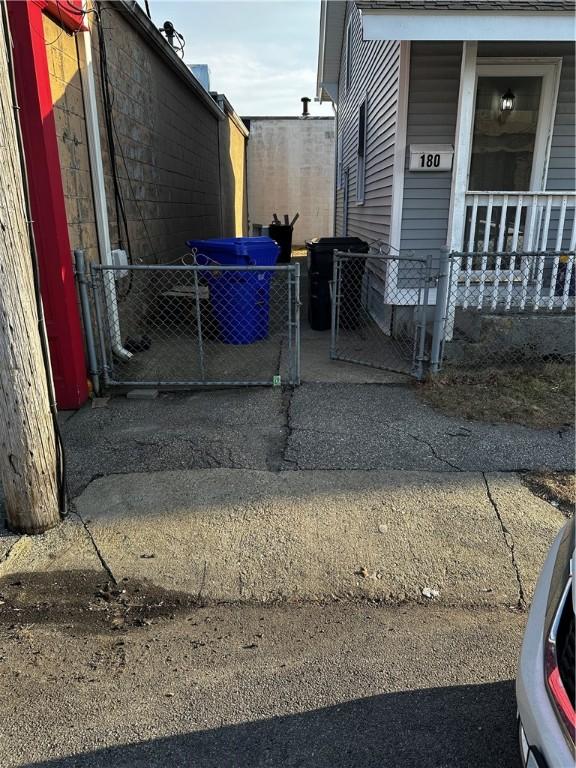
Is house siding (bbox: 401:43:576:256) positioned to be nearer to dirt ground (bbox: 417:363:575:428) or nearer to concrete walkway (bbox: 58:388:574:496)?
dirt ground (bbox: 417:363:575:428)

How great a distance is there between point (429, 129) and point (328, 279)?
7.65ft

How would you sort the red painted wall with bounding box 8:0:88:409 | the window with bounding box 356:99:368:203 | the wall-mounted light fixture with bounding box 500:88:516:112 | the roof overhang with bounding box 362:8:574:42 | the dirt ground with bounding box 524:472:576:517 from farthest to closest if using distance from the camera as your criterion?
the window with bounding box 356:99:368:203 < the wall-mounted light fixture with bounding box 500:88:516:112 < the roof overhang with bounding box 362:8:574:42 < the red painted wall with bounding box 8:0:88:409 < the dirt ground with bounding box 524:472:576:517

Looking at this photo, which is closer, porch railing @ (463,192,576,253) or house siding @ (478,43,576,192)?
porch railing @ (463,192,576,253)

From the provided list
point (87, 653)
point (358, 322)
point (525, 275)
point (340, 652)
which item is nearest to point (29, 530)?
point (87, 653)

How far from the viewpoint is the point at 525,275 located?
6.16 m

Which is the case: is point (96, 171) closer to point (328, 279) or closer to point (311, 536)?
point (328, 279)

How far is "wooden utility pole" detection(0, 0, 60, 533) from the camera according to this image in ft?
9.25

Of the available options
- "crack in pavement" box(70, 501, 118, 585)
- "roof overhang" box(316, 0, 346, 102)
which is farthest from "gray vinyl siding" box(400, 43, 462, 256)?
"roof overhang" box(316, 0, 346, 102)

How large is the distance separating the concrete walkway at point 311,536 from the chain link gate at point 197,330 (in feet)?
6.48

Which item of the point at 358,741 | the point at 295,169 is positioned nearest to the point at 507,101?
the point at 358,741

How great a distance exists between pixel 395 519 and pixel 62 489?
2022 millimetres

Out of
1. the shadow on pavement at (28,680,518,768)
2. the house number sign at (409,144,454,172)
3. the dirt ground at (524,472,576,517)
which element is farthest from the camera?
the house number sign at (409,144,454,172)

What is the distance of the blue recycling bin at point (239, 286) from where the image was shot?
6.68m

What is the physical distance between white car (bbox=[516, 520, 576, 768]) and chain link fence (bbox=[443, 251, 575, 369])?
4.48 metres
